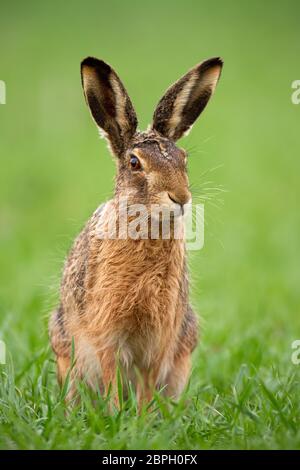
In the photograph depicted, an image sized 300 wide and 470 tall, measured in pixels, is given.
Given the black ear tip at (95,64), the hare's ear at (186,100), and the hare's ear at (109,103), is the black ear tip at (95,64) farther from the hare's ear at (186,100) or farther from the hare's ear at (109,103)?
the hare's ear at (186,100)

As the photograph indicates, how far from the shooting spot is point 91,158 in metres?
13.7

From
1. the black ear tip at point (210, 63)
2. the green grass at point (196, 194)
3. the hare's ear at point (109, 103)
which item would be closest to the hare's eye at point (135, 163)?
the hare's ear at point (109, 103)

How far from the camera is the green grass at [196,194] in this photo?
470 cm

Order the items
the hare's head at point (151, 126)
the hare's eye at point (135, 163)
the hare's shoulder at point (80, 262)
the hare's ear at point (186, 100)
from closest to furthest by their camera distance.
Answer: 1. the hare's head at point (151, 126)
2. the hare's eye at point (135, 163)
3. the hare's ear at point (186, 100)
4. the hare's shoulder at point (80, 262)

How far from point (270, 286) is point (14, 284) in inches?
106

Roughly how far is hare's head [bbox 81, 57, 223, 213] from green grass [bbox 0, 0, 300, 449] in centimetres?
45

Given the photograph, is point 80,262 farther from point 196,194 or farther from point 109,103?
point 109,103

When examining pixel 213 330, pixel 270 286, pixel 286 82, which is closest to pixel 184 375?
pixel 213 330

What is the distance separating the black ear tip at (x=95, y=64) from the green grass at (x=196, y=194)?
3.08 feet

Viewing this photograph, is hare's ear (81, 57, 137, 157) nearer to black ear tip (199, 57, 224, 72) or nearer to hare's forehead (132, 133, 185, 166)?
hare's forehead (132, 133, 185, 166)

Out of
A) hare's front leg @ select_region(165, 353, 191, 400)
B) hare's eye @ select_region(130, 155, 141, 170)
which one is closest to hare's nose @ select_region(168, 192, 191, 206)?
hare's eye @ select_region(130, 155, 141, 170)

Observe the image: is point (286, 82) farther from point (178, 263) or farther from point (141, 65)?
point (178, 263)

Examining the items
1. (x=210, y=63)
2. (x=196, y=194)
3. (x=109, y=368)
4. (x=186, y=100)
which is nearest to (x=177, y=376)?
(x=109, y=368)

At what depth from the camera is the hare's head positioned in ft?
15.9
